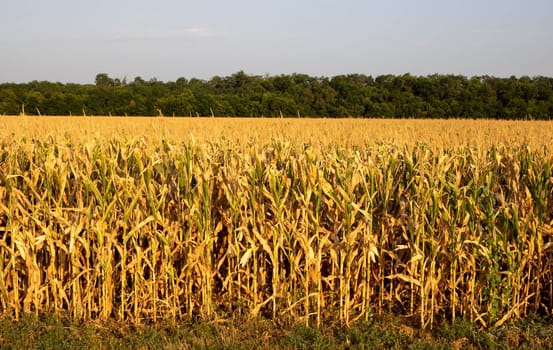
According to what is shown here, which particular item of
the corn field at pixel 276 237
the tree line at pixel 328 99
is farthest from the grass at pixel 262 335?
the tree line at pixel 328 99

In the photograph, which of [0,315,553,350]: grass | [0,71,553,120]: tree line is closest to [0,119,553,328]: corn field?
[0,315,553,350]: grass

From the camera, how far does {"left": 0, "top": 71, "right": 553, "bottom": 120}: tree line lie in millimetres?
35938

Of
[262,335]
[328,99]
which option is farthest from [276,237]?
[328,99]

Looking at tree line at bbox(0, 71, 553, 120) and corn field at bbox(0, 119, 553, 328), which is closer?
corn field at bbox(0, 119, 553, 328)

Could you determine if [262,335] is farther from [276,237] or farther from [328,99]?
[328,99]

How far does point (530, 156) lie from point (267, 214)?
2785mm

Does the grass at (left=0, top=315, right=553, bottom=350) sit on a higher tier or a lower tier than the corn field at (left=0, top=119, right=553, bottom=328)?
lower

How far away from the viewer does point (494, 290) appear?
5309mm

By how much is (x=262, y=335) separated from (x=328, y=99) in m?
33.9

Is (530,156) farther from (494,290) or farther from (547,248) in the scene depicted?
(494,290)

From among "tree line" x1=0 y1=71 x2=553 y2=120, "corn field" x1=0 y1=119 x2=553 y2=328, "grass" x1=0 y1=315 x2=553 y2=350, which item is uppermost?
"tree line" x1=0 y1=71 x2=553 y2=120

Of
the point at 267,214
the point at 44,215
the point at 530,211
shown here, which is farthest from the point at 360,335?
the point at 44,215

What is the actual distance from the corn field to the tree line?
2953cm

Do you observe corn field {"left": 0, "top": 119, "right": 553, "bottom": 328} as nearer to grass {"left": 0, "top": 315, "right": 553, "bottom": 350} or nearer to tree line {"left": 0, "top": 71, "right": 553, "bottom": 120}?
grass {"left": 0, "top": 315, "right": 553, "bottom": 350}
